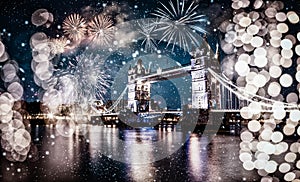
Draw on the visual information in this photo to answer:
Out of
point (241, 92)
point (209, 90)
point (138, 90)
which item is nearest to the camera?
point (241, 92)

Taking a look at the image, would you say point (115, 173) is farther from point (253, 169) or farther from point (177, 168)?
point (253, 169)

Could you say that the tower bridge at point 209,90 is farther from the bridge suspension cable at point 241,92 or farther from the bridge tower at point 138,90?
the bridge tower at point 138,90

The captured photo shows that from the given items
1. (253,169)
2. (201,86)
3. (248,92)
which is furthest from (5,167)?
(201,86)

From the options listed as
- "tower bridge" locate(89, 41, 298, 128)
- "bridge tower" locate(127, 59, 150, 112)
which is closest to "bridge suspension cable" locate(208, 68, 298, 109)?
"tower bridge" locate(89, 41, 298, 128)

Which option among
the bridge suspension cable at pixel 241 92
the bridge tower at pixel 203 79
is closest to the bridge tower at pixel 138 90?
the bridge tower at pixel 203 79

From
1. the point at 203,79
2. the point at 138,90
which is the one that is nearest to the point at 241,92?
the point at 203,79

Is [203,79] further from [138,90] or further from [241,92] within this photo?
[138,90]

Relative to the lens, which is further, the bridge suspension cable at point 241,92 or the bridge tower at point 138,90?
the bridge tower at point 138,90

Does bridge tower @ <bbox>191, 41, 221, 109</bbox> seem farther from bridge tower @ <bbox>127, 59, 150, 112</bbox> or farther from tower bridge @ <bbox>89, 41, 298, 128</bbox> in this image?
bridge tower @ <bbox>127, 59, 150, 112</bbox>
